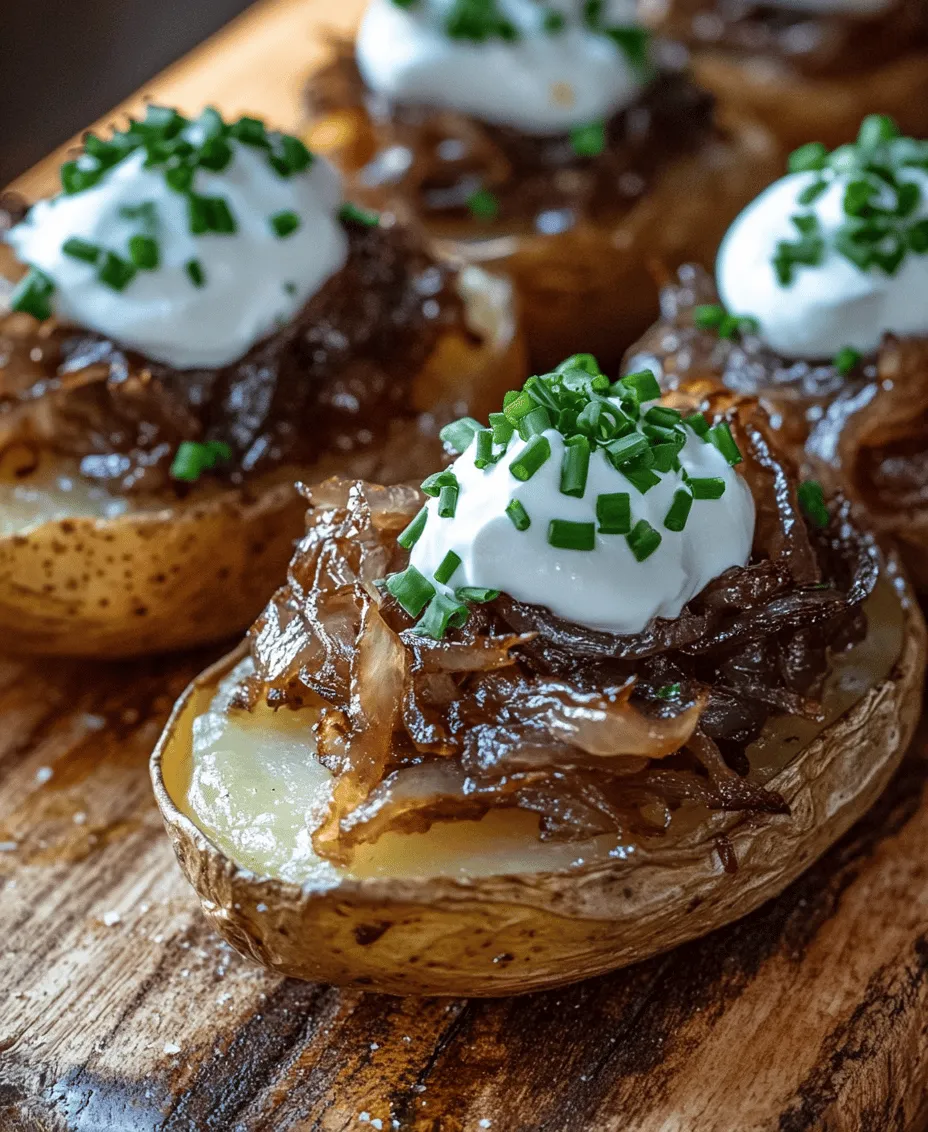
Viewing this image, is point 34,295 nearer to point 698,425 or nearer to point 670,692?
point 698,425

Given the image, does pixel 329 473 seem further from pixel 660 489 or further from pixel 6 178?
pixel 6 178

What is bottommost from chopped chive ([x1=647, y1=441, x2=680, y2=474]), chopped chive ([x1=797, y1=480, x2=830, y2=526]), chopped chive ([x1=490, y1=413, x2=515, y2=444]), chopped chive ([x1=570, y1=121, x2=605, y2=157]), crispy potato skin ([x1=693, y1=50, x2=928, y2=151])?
crispy potato skin ([x1=693, y1=50, x2=928, y2=151])

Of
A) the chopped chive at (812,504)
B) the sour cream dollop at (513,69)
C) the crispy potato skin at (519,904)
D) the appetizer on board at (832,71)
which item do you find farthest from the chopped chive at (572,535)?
the appetizer on board at (832,71)

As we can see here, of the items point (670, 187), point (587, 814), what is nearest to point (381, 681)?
point (587, 814)

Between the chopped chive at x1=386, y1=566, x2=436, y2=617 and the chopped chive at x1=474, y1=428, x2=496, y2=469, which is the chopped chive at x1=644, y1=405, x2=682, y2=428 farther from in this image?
the chopped chive at x1=386, y1=566, x2=436, y2=617

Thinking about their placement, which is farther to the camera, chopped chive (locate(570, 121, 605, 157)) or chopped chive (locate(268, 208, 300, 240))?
chopped chive (locate(570, 121, 605, 157))

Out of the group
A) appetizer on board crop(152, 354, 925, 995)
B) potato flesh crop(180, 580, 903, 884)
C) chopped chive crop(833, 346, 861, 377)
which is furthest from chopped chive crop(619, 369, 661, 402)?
chopped chive crop(833, 346, 861, 377)

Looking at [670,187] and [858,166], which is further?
[670,187]
